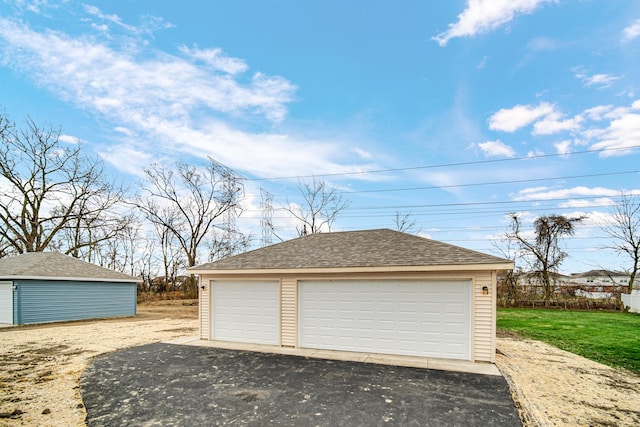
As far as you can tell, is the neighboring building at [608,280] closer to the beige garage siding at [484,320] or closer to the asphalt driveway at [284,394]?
the beige garage siding at [484,320]

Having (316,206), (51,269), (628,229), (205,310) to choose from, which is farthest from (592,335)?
(51,269)

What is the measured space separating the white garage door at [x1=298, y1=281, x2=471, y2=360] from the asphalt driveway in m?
0.99

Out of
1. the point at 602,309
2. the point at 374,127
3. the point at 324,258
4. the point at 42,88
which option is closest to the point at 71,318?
the point at 42,88

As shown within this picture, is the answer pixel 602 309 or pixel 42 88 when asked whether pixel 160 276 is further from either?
pixel 602 309

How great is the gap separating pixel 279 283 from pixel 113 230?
20.7 m

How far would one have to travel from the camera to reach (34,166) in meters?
21.8

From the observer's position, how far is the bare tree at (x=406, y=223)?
25328mm

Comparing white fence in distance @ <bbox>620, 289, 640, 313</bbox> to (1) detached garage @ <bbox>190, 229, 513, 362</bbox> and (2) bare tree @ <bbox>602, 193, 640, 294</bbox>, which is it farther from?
(1) detached garage @ <bbox>190, 229, 513, 362</bbox>

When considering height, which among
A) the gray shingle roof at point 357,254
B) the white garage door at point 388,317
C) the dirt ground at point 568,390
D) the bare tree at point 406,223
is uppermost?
the bare tree at point 406,223

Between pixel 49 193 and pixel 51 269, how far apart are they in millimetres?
10595

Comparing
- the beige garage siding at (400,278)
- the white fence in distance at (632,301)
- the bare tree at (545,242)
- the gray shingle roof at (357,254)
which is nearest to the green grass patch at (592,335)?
the beige garage siding at (400,278)

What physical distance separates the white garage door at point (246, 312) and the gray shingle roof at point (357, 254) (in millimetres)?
605

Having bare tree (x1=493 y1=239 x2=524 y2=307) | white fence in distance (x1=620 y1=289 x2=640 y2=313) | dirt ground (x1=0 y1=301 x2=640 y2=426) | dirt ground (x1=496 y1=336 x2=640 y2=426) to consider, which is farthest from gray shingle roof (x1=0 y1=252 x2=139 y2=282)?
white fence in distance (x1=620 y1=289 x2=640 y2=313)

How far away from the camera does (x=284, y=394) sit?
523 cm
